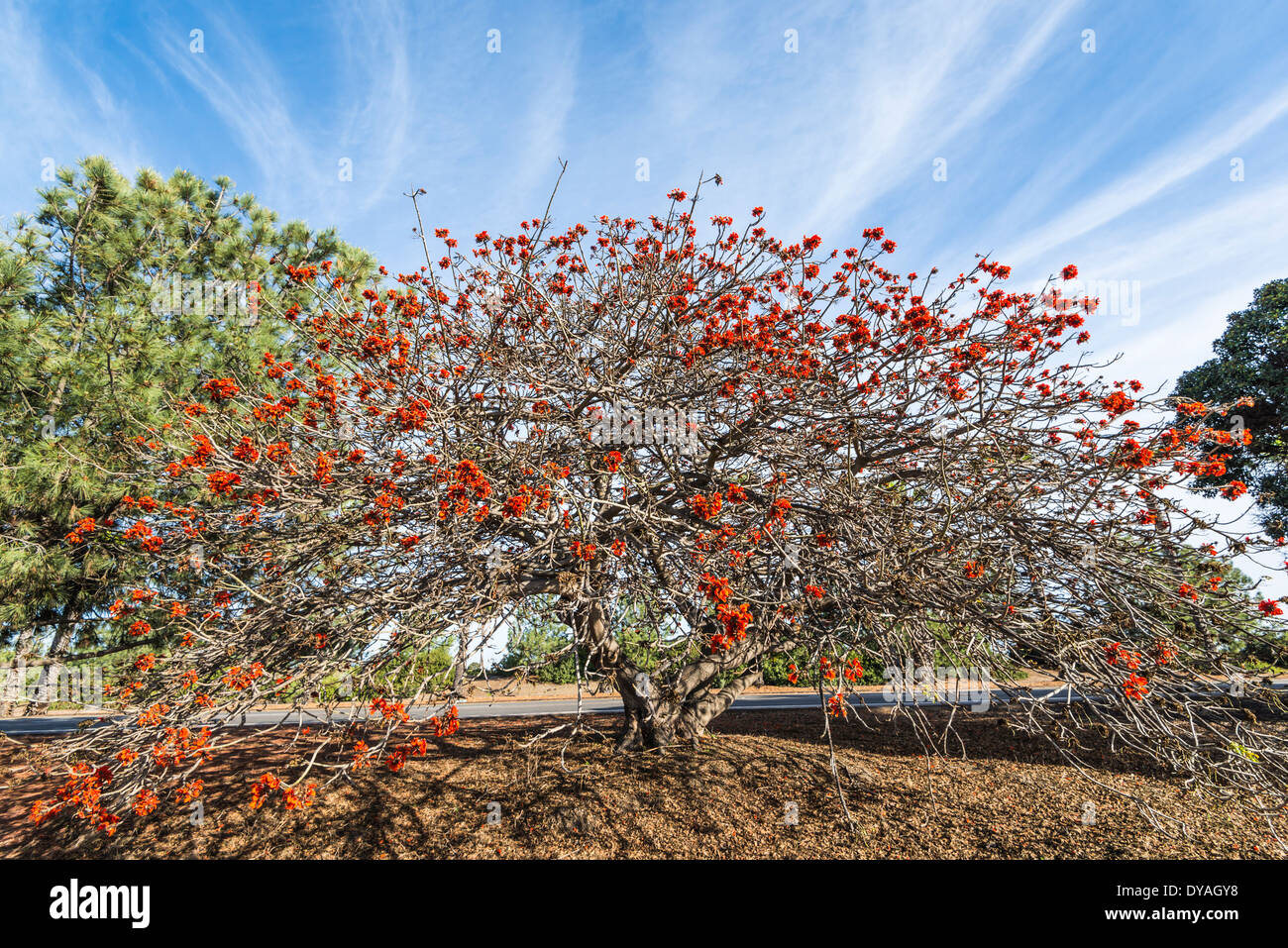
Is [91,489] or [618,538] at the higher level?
[91,489]

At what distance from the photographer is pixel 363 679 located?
12.5 ft

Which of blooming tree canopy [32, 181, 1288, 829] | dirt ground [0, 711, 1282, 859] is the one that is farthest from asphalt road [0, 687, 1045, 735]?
blooming tree canopy [32, 181, 1288, 829]

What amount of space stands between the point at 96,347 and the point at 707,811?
8324 millimetres

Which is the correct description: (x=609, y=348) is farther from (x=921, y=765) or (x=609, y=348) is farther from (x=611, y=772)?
(x=921, y=765)

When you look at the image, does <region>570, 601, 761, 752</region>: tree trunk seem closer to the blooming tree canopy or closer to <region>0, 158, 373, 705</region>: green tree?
the blooming tree canopy

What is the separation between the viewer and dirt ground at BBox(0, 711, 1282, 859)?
4.33 m

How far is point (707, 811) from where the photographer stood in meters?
4.77

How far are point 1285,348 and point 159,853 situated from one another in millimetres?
16361

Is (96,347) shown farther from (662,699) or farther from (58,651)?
(662,699)

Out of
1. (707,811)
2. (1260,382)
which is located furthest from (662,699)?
(1260,382)

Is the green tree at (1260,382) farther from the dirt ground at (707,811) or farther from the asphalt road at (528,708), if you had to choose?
the dirt ground at (707,811)

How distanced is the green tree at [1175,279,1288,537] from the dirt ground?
6801 millimetres
